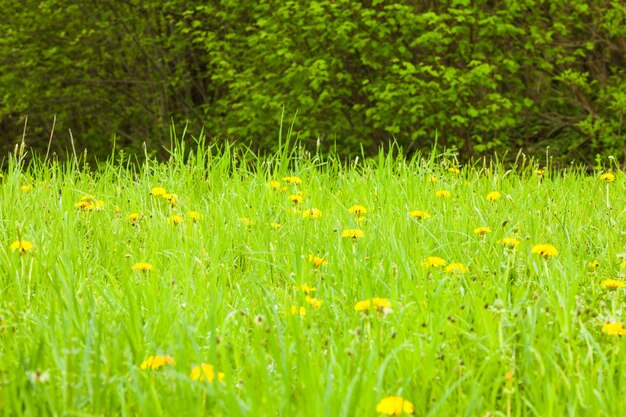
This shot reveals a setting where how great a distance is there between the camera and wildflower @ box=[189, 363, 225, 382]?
1.48m

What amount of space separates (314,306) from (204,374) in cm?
55

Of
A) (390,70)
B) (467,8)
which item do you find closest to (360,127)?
(390,70)

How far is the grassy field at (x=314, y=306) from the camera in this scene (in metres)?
1.54

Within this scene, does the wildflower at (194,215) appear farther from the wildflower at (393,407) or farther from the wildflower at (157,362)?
the wildflower at (393,407)

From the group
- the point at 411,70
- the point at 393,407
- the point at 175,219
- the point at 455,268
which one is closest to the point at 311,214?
the point at 175,219

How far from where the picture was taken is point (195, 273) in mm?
2500

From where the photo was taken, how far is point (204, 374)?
1.49 meters

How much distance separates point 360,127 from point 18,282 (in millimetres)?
7954

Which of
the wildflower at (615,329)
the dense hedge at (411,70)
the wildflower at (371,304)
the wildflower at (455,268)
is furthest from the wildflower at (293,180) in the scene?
the dense hedge at (411,70)

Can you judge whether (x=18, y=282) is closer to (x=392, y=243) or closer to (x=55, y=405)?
(x=55, y=405)

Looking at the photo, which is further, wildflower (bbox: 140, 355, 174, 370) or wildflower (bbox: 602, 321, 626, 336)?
wildflower (bbox: 602, 321, 626, 336)

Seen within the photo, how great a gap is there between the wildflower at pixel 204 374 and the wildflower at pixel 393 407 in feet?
1.10

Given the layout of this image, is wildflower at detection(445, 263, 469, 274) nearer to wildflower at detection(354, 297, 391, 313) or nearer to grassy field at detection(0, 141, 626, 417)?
grassy field at detection(0, 141, 626, 417)

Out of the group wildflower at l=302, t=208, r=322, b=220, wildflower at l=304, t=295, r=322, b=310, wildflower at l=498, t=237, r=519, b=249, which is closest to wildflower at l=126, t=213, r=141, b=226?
wildflower at l=302, t=208, r=322, b=220
